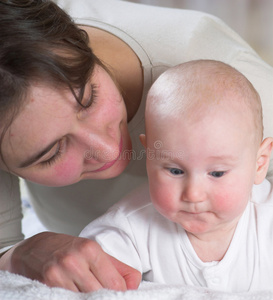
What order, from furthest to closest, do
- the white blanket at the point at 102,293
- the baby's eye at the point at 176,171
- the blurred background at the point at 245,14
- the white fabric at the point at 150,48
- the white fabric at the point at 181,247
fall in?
the blurred background at the point at 245,14 → the white fabric at the point at 150,48 → the white fabric at the point at 181,247 → the baby's eye at the point at 176,171 → the white blanket at the point at 102,293

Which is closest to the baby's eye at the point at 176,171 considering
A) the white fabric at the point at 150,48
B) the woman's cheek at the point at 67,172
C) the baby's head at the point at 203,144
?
the baby's head at the point at 203,144

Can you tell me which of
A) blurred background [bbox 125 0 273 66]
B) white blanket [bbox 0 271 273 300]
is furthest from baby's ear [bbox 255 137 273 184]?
blurred background [bbox 125 0 273 66]

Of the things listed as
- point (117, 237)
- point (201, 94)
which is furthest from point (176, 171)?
point (117, 237)

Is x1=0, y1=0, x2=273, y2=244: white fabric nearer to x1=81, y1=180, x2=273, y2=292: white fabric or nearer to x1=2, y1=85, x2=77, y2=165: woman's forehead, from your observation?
x1=81, y1=180, x2=273, y2=292: white fabric

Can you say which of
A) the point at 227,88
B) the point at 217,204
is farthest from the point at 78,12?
the point at 217,204

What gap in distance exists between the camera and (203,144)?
105 centimetres

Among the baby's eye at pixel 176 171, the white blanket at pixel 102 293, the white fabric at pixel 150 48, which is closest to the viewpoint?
the white blanket at pixel 102 293

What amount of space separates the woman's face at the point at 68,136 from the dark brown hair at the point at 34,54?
0.07 feet

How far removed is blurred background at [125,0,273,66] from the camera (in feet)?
10.1

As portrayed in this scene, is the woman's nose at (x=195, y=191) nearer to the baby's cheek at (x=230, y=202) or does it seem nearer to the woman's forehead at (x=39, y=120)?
the baby's cheek at (x=230, y=202)

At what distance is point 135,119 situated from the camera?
1.39m

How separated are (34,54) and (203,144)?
39 cm

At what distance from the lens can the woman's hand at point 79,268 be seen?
1.07m

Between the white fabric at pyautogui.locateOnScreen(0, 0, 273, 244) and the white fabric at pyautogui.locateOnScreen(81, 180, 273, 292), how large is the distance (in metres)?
0.22
